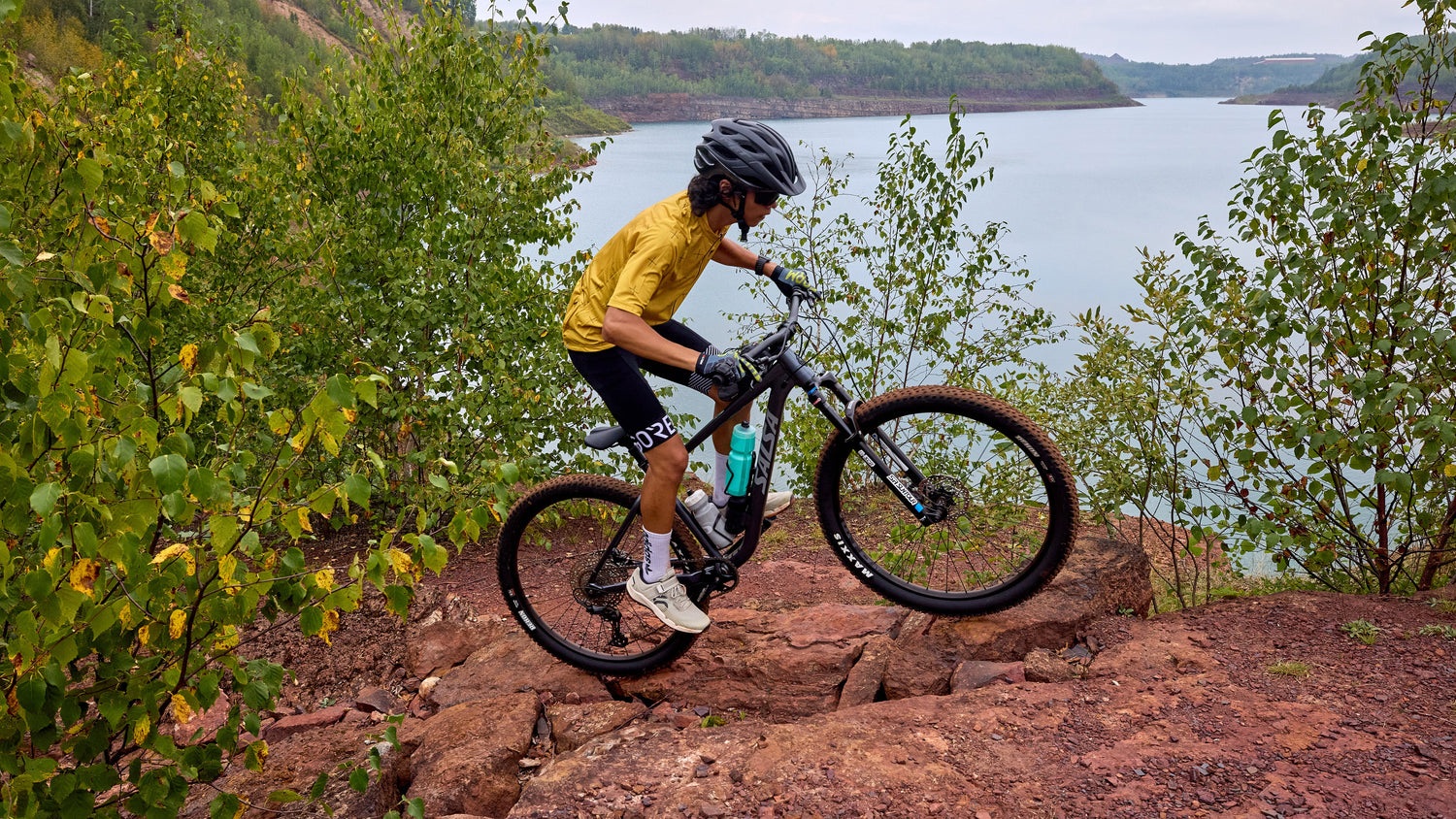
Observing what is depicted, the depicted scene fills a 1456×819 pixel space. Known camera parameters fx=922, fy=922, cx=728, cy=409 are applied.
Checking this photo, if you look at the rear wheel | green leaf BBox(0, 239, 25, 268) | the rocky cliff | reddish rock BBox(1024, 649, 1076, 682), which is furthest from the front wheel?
the rocky cliff

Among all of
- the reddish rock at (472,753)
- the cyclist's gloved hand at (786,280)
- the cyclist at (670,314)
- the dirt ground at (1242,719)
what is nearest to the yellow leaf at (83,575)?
the dirt ground at (1242,719)

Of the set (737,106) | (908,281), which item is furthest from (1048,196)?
(737,106)

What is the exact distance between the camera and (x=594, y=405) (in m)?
8.13

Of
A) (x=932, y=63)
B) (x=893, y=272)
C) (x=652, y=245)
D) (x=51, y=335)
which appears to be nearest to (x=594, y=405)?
(x=893, y=272)

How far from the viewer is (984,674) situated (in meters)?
4.29

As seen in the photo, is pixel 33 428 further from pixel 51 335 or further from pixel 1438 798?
pixel 1438 798

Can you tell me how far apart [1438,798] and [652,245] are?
11.1 feet

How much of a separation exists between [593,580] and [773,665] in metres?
1.06

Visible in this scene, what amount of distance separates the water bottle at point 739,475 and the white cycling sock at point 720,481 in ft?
0.16

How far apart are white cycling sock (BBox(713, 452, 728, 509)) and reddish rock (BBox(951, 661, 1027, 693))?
1.39 m

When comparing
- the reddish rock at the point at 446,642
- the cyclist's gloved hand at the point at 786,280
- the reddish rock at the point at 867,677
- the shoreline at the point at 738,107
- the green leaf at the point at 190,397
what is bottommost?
the reddish rock at the point at 446,642

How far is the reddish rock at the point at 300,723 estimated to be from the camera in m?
4.99

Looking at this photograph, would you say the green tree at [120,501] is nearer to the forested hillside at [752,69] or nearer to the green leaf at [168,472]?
the green leaf at [168,472]

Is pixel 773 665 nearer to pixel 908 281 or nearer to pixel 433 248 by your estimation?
pixel 433 248
